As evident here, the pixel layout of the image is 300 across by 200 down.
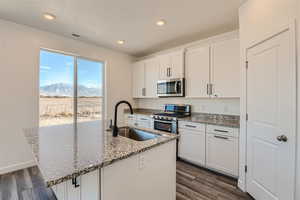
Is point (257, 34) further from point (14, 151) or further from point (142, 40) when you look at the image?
point (14, 151)

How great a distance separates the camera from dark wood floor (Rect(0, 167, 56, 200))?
199 cm

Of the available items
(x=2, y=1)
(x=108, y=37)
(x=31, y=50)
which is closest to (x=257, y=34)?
A: (x=108, y=37)

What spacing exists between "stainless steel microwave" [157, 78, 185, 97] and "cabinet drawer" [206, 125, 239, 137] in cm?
103

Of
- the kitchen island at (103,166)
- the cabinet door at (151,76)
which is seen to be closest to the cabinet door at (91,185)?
the kitchen island at (103,166)

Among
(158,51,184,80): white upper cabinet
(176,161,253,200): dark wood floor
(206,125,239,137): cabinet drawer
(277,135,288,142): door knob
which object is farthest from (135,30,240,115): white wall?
(277,135,288,142): door knob

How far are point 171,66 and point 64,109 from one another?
2.74 metres

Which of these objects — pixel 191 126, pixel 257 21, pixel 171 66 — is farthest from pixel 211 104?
pixel 257 21

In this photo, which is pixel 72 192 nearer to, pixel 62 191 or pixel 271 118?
pixel 62 191

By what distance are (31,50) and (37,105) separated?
110cm

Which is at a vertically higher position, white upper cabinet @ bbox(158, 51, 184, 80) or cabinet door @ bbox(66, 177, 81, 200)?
white upper cabinet @ bbox(158, 51, 184, 80)

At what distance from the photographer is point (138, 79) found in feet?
14.9

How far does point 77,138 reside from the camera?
4.75 ft

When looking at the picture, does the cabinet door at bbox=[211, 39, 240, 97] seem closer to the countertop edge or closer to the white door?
the white door

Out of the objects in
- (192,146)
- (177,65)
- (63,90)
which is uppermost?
(177,65)
